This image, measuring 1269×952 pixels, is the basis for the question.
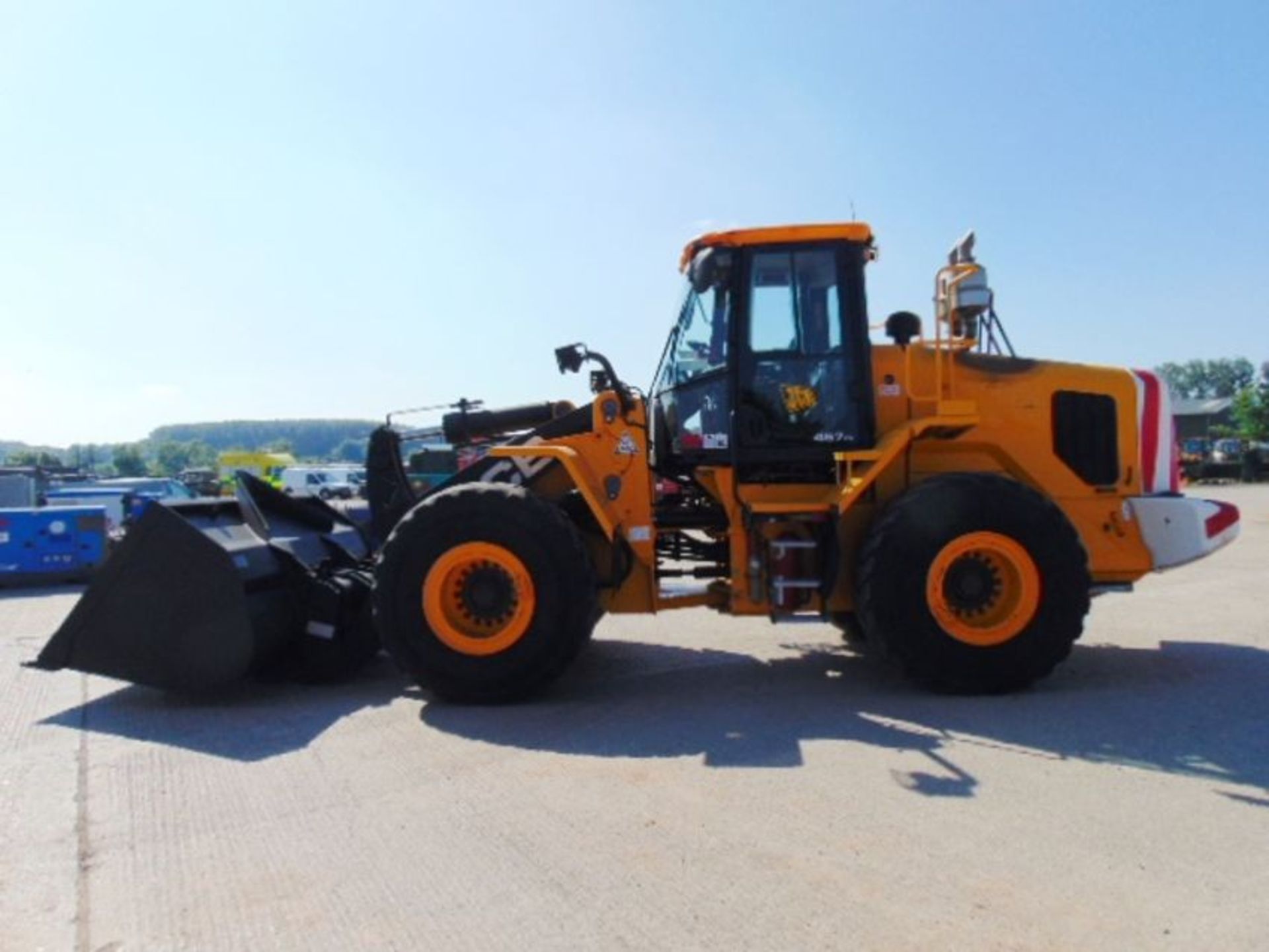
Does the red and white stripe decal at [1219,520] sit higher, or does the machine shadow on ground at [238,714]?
the red and white stripe decal at [1219,520]

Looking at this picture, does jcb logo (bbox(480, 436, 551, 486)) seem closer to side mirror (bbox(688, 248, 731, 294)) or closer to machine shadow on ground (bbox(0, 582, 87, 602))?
side mirror (bbox(688, 248, 731, 294))

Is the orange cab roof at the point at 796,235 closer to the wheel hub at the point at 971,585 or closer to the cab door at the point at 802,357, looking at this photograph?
the cab door at the point at 802,357

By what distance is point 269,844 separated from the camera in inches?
157

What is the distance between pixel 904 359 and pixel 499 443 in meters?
3.04

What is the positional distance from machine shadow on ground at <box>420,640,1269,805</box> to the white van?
33758 millimetres

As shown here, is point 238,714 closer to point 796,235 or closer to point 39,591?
point 796,235

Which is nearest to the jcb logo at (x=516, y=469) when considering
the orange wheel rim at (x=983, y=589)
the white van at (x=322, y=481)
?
the orange wheel rim at (x=983, y=589)

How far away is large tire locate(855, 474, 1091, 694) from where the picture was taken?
614cm

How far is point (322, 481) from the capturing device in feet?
136

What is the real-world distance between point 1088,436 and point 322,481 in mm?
38168

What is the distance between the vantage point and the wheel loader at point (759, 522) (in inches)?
241

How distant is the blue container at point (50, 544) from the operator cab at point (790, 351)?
10812 millimetres

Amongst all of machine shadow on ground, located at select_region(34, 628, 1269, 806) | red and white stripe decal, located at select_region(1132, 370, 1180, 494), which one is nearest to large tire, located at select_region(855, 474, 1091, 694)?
machine shadow on ground, located at select_region(34, 628, 1269, 806)

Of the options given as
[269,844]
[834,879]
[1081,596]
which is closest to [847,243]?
[1081,596]
